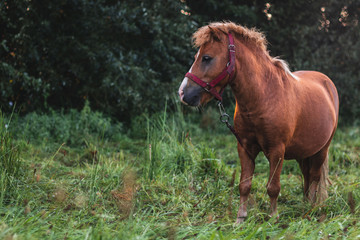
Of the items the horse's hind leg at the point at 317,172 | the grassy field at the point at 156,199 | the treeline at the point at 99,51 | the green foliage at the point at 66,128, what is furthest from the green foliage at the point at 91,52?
the horse's hind leg at the point at 317,172

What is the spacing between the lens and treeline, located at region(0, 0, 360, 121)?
271 inches

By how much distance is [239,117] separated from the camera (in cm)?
315

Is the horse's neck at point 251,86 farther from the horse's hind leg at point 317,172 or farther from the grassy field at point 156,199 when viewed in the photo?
the horse's hind leg at point 317,172

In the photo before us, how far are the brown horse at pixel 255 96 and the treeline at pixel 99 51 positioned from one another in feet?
12.3

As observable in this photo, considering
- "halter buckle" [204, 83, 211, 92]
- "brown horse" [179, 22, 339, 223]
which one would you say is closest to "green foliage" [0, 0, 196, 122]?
"brown horse" [179, 22, 339, 223]

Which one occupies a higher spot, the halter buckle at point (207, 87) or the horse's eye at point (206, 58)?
the horse's eye at point (206, 58)

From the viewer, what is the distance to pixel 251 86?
300 cm

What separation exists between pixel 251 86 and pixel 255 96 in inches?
3.6

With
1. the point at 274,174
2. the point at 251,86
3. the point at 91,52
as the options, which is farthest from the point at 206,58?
the point at 91,52

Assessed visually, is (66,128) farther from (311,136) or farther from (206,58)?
(311,136)

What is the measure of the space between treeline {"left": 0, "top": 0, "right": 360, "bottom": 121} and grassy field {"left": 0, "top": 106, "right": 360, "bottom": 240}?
6.11 feet

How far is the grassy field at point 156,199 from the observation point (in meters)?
2.43

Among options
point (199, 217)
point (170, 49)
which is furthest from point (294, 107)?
point (170, 49)

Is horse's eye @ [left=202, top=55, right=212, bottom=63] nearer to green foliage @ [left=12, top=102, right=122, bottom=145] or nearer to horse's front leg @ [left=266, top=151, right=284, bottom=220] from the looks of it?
horse's front leg @ [left=266, top=151, right=284, bottom=220]
